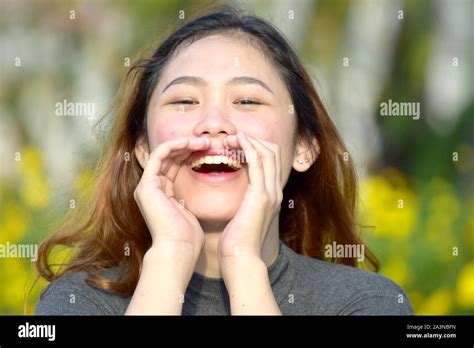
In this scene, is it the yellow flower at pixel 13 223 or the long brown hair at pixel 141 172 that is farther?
the yellow flower at pixel 13 223

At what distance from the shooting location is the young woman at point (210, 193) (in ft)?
7.04

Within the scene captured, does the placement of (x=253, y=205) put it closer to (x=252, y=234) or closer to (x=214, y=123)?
(x=252, y=234)

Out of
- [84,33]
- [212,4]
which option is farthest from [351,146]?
[84,33]

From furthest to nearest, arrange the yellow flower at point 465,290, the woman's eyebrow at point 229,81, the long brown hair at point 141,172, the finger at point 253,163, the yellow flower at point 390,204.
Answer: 1. the yellow flower at point 390,204
2. the yellow flower at point 465,290
3. the long brown hair at point 141,172
4. the woman's eyebrow at point 229,81
5. the finger at point 253,163

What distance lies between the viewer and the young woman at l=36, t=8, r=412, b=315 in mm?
2145

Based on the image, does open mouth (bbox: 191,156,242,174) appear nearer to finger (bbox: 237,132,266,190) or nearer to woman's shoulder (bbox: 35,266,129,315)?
finger (bbox: 237,132,266,190)

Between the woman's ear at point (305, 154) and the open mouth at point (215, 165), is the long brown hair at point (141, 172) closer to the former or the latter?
the woman's ear at point (305, 154)

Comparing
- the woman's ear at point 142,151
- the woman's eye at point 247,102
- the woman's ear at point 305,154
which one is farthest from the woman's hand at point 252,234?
the woman's ear at point 142,151

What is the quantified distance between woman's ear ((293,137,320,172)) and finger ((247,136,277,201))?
300 mm

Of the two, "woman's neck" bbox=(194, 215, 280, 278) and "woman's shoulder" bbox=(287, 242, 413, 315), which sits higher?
"woman's neck" bbox=(194, 215, 280, 278)

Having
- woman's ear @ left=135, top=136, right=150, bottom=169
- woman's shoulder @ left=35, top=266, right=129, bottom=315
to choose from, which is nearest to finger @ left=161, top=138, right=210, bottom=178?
woman's ear @ left=135, top=136, right=150, bottom=169

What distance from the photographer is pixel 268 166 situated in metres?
2.19

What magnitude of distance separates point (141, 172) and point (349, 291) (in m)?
0.76
